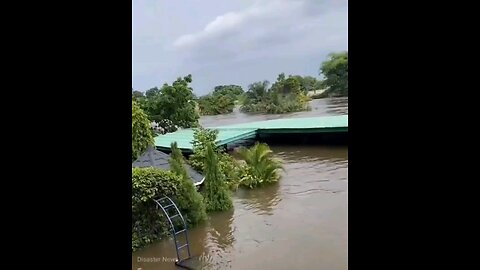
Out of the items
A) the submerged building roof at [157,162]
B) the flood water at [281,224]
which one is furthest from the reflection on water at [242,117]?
the submerged building roof at [157,162]

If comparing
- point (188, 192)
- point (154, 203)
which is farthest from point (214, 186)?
point (154, 203)

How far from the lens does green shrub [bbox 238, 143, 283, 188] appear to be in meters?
4.62

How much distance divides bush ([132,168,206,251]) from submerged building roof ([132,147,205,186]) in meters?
0.07

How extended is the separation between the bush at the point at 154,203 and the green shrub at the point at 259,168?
0.67m

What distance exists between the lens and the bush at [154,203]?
11.7 ft

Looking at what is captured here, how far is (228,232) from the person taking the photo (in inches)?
161

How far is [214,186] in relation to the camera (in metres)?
4.40

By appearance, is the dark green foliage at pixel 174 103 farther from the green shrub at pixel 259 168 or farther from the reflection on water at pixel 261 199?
the reflection on water at pixel 261 199

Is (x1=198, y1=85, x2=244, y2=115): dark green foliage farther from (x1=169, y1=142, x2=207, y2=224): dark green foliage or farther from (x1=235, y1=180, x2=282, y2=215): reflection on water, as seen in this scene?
(x1=235, y1=180, x2=282, y2=215): reflection on water

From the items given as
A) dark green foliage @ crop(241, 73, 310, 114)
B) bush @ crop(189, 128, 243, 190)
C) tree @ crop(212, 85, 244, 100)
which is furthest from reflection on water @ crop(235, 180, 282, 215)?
tree @ crop(212, 85, 244, 100)
